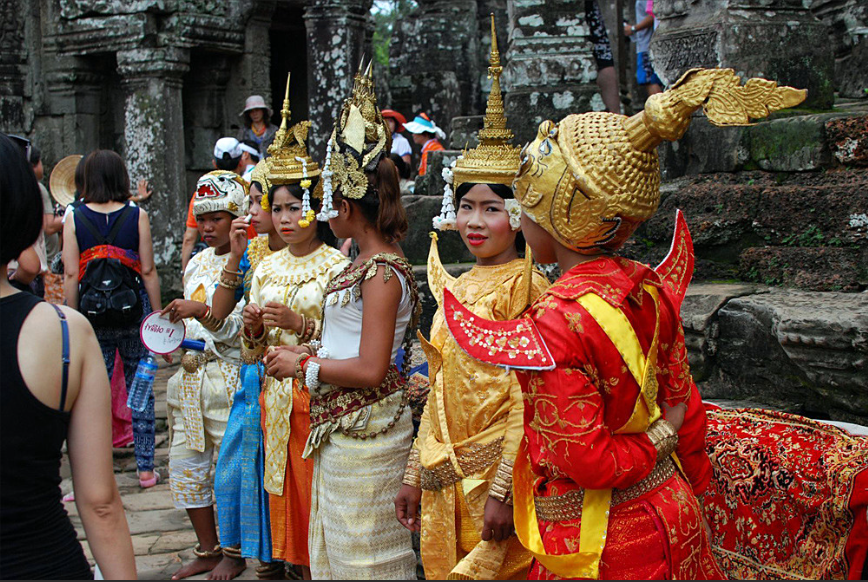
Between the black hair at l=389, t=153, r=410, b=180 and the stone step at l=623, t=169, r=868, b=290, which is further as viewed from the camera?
the black hair at l=389, t=153, r=410, b=180

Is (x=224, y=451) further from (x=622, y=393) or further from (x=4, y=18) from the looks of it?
(x=4, y=18)

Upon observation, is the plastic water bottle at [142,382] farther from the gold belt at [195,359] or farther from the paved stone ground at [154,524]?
the gold belt at [195,359]

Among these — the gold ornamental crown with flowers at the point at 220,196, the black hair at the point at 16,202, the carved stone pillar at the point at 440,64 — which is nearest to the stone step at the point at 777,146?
the gold ornamental crown with flowers at the point at 220,196

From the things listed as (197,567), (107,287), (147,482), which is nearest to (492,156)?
(197,567)

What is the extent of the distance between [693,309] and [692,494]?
5.49 feet

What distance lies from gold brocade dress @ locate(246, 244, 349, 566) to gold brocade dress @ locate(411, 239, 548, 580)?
0.88 meters

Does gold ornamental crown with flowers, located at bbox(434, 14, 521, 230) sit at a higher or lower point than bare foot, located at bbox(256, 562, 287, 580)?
higher

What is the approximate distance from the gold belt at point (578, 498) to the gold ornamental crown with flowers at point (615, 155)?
0.57 m

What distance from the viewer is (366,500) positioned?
3.26 m

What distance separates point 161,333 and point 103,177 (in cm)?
198

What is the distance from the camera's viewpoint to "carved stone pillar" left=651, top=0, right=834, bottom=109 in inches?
191

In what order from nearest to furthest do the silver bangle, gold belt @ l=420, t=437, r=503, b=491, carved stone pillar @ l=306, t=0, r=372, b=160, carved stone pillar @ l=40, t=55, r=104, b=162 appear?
gold belt @ l=420, t=437, r=503, b=491, the silver bangle, carved stone pillar @ l=306, t=0, r=372, b=160, carved stone pillar @ l=40, t=55, r=104, b=162

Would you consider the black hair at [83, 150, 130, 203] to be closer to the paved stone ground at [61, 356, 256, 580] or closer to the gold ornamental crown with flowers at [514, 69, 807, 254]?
the paved stone ground at [61, 356, 256, 580]

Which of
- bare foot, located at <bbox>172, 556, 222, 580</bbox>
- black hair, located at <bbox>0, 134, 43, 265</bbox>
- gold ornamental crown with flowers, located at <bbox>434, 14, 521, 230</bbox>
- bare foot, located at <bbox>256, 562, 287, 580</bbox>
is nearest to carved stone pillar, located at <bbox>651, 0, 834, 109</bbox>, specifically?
gold ornamental crown with flowers, located at <bbox>434, 14, 521, 230</bbox>
